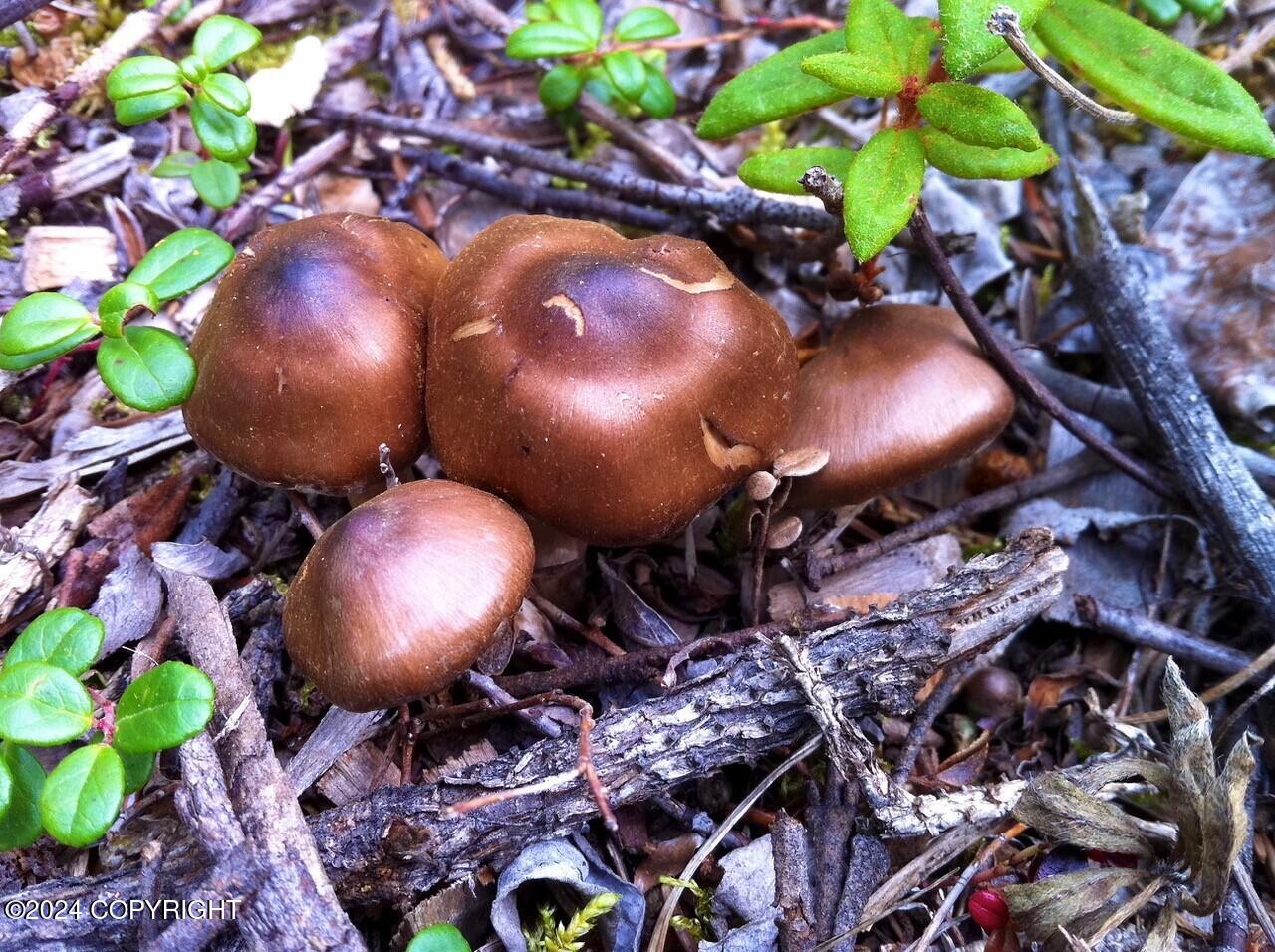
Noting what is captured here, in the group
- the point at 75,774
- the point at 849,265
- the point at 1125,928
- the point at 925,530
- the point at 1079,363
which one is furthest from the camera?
the point at 1079,363

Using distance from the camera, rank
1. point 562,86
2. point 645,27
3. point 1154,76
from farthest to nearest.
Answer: point 562,86, point 645,27, point 1154,76

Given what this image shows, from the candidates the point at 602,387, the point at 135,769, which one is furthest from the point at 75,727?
the point at 602,387

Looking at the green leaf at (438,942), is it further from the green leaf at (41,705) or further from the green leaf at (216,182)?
the green leaf at (216,182)

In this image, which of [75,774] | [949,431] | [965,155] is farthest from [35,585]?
[965,155]

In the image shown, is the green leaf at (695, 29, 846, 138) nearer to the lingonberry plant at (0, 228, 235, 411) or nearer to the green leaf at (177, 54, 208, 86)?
the green leaf at (177, 54, 208, 86)

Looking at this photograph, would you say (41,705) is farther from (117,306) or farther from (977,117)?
(977,117)

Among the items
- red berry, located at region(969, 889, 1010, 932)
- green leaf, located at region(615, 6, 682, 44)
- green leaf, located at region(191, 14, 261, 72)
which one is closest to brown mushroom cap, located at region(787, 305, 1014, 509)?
red berry, located at region(969, 889, 1010, 932)

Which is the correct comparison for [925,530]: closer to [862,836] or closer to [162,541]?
[862,836]
